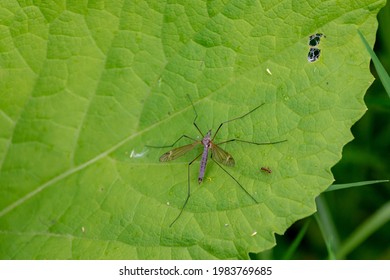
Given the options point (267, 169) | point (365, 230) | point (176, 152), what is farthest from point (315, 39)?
point (365, 230)

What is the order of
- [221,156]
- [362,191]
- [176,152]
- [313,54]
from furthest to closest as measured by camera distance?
[362,191]
[176,152]
[221,156]
[313,54]

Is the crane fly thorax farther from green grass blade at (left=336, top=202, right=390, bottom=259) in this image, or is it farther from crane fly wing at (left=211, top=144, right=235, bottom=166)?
green grass blade at (left=336, top=202, right=390, bottom=259)

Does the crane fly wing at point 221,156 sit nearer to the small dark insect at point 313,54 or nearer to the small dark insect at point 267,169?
the small dark insect at point 267,169

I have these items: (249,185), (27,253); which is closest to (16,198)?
(27,253)

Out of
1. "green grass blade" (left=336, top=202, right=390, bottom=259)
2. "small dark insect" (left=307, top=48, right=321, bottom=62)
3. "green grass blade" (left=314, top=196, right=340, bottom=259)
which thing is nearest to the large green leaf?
"small dark insect" (left=307, top=48, right=321, bottom=62)

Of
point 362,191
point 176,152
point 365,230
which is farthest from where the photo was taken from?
point 362,191

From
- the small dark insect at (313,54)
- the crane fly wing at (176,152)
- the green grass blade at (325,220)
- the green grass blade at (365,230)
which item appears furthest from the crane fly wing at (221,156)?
the green grass blade at (365,230)

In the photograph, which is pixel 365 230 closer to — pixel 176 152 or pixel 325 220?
pixel 325 220

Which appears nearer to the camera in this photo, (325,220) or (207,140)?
(207,140)
